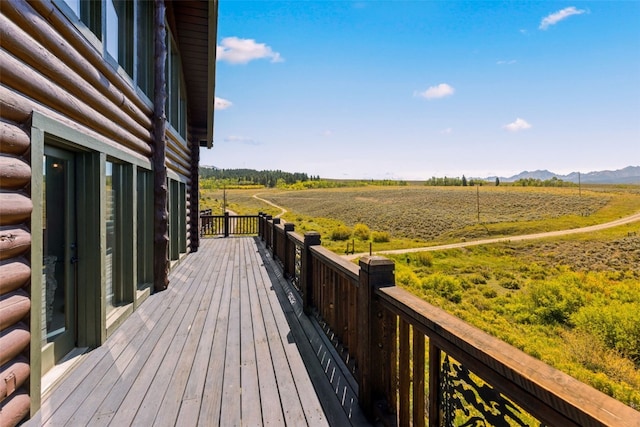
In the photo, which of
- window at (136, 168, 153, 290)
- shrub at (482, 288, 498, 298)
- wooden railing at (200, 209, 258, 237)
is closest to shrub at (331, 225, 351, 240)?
wooden railing at (200, 209, 258, 237)

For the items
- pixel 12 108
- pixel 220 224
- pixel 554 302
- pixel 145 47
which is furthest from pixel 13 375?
pixel 554 302

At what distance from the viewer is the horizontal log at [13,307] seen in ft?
5.82

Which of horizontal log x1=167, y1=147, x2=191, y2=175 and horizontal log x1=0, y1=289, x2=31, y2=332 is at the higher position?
horizontal log x1=167, y1=147, x2=191, y2=175

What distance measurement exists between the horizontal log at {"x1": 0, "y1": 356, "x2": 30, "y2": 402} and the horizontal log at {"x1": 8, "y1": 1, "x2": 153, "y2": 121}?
6.82 feet

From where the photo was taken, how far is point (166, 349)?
10.1 feet

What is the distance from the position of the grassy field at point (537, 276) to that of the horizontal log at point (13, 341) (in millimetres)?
8989

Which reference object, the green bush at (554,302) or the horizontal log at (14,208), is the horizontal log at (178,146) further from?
the green bush at (554,302)

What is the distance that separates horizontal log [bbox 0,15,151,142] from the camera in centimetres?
183

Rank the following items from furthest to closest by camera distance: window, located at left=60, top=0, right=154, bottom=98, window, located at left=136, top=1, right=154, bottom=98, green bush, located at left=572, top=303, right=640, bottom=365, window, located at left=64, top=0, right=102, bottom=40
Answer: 1. green bush, located at left=572, top=303, right=640, bottom=365
2. window, located at left=136, top=1, right=154, bottom=98
3. window, located at left=60, top=0, right=154, bottom=98
4. window, located at left=64, top=0, right=102, bottom=40

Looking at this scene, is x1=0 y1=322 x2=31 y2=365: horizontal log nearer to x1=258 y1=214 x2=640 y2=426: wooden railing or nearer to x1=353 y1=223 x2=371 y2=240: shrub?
x1=258 y1=214 x2=640 y2=426: wooden railing

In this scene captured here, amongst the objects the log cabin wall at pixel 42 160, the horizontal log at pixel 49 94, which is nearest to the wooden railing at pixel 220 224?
the log cabin wall at pixel 42 160

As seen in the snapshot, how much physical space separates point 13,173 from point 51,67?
2.94ft

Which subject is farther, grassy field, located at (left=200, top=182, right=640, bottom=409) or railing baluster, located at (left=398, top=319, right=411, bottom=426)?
grassy field, located at (left=200, top=182, right=640, bottom=409)

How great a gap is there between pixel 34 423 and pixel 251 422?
139cm
